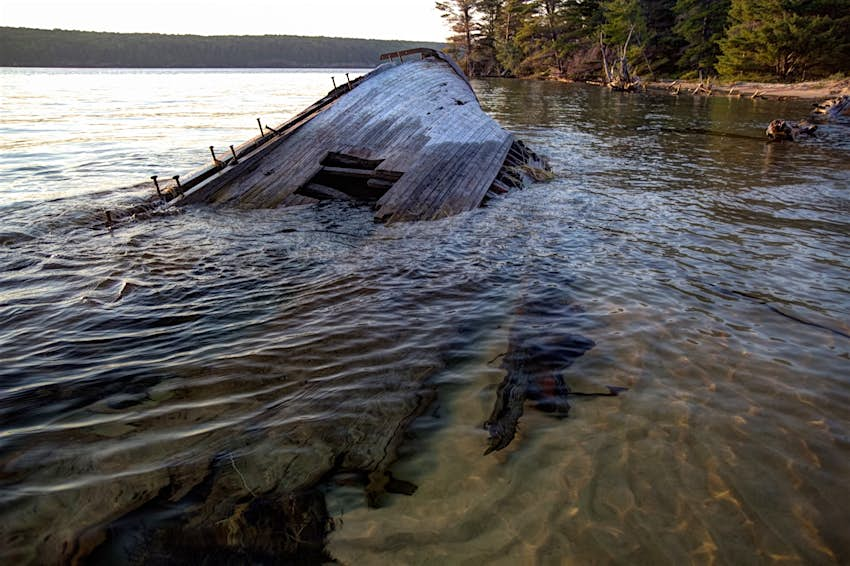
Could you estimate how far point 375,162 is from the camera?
379 inches

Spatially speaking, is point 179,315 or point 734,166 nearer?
point 179,315

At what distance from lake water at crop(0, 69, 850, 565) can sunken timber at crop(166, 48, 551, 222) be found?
0.60 meters

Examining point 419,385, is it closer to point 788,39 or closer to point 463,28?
point 788,39

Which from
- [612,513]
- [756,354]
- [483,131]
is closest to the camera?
[612,513]

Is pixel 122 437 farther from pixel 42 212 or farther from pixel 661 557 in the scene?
pixel 42 212

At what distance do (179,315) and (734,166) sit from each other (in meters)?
13.9

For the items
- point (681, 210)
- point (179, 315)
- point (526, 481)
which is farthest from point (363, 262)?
point (681, 210)

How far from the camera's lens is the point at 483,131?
12.0m

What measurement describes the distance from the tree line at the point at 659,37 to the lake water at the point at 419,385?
36.2 meters

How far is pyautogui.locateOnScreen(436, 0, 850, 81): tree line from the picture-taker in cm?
3462

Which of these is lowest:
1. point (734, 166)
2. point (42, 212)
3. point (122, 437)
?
point (734, 166)

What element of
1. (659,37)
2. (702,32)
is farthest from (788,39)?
(659,37)

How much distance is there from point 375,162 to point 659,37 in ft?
187

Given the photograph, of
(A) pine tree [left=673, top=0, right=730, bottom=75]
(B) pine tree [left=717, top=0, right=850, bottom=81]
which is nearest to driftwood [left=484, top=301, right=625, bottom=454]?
(B) pine tree [left=717, top=0, right=850, bottom=81]
